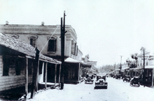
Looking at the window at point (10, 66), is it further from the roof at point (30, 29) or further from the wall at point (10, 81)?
the roof at point (30, 29)

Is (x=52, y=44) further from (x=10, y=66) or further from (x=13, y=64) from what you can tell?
(x=10, y=66)

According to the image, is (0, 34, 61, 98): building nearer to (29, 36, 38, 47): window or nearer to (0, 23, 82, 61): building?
(0, 23, 82, 61): building

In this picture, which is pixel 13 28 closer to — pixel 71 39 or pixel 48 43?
pixel 48 43

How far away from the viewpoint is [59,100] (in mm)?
10516

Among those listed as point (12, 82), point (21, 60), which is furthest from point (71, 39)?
point (12, 82)

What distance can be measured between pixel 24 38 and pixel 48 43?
9.72 feet

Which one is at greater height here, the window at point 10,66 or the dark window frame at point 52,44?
the dark window frame at point 52,44

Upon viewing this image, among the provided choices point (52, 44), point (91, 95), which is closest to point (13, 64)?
point (91, 95)

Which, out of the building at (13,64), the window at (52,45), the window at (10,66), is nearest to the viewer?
the building at (13,64)

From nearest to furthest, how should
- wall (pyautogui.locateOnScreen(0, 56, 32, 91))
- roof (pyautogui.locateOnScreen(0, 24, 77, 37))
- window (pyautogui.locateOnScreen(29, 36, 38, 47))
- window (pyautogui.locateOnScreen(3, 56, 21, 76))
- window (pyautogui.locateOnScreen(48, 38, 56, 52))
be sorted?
1. wall (pyautogui.locateOnScreen(0, 56, 32, 91))
2. window (pyautogui.locateOnScreen(3, 56, 21, 76))
3. roof (pyautogui.locateOnScreen(0, 24, 77, 37))
4. window (pyautogui.locateOnScreen(29, 36, 38, 47))
5. window (pyautogui.locateOnScreen(48, 38, 56, 52))

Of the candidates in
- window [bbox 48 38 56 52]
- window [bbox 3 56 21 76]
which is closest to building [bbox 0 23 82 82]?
window [bbox 48 38 56 52]

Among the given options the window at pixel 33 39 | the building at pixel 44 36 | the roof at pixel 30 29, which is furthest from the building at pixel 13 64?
the roof at pixel 30 29

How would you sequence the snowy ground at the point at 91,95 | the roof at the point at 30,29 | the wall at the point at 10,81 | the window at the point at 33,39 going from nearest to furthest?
the snowy ground at the point at 91,95 < the wall at the point at 10,81 < the roof at the point at 30,29 < the window at the point at 33,39

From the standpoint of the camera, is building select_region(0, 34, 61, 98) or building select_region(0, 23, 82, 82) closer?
building select_region(0, 34, 61, 98)
